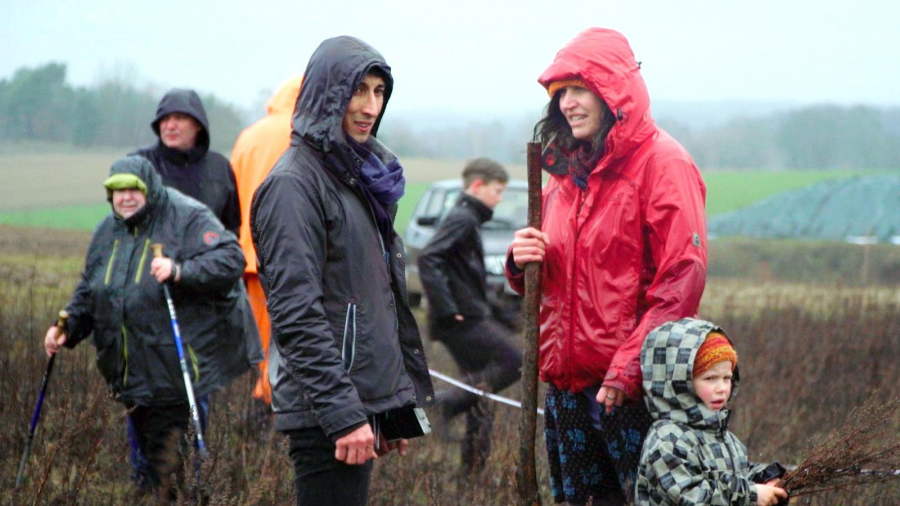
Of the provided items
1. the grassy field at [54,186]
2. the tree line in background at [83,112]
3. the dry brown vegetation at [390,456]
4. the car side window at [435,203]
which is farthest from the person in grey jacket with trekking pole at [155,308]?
the tree line in background at [83,112]

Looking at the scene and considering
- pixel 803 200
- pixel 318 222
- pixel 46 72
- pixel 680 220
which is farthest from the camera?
pixel 803 200

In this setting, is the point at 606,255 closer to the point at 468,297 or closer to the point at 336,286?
the point at 336,286

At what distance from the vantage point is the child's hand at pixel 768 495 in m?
2.93

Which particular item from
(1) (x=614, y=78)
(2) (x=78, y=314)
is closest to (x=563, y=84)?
(1) (x=614, y=78)

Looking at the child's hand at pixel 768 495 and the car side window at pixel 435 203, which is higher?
the child's hand at pixel 768 495

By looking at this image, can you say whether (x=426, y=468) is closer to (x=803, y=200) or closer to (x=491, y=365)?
(x=491, y=365)

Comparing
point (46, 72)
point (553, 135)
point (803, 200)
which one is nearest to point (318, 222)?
point (553, 135)

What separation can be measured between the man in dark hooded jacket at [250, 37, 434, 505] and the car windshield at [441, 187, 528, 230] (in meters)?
9.50

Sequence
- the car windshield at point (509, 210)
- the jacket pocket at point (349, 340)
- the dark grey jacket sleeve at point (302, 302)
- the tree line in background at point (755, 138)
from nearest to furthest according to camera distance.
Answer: the dark grey jacket sleeve at point (302, 302) → the jacket pocket at point (349, 340) → the car windshield at point (509, 210) → the tree line in background at point (755, 138)

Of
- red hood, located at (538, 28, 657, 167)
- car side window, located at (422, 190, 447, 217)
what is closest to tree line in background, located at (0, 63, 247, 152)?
car side window, located at (422, 190, 447, 217)

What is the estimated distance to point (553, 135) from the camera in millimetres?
3703

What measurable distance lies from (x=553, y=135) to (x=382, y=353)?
1196 mm

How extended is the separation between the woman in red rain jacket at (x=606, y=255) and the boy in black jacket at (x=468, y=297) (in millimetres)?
2379

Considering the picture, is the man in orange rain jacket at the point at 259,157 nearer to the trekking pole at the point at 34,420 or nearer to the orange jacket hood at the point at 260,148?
the orange jacket hood at the point at 260,148
